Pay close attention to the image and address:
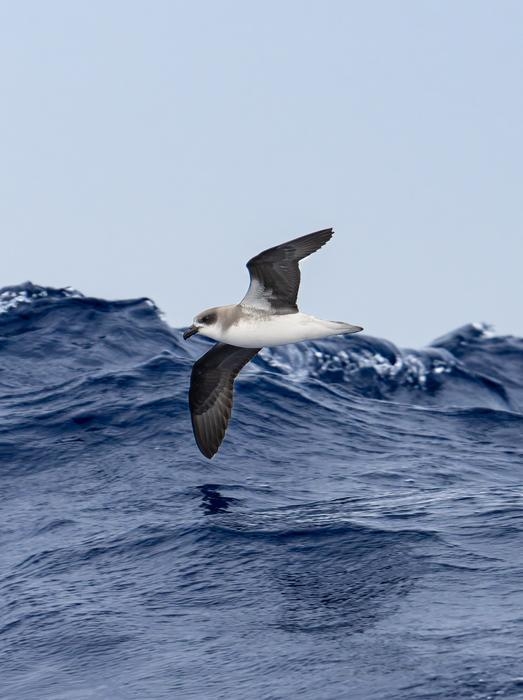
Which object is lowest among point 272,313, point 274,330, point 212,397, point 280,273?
point 212,397

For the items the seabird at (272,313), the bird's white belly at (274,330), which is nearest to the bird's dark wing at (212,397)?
the seabird at (272,313)

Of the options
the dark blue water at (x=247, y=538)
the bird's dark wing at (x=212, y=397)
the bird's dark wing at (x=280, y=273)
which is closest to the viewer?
the dark blue water at (x=247, y=538)

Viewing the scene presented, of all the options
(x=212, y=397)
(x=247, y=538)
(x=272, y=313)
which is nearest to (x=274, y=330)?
(x=272, y=313)

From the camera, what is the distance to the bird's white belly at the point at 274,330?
618 inches

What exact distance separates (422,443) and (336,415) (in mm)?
1983

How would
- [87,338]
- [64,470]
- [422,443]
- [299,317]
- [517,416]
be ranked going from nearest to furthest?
[299,317]
[64,470]
[422,443]
[517,416]
[87,338]

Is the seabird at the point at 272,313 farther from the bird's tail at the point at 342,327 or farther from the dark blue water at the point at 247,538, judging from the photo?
the dark blue water at the point at 247,538

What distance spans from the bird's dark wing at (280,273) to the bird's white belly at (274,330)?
173 mm

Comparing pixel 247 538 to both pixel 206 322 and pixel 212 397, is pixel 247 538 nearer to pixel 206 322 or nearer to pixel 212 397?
pixel 206 322

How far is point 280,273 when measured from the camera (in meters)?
15.5

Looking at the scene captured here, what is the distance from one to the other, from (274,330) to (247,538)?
9.05 feet

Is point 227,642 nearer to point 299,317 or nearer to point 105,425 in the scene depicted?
point 299,317

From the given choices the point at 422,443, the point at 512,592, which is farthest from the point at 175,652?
the point at 422,443

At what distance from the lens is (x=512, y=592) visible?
13547mm
